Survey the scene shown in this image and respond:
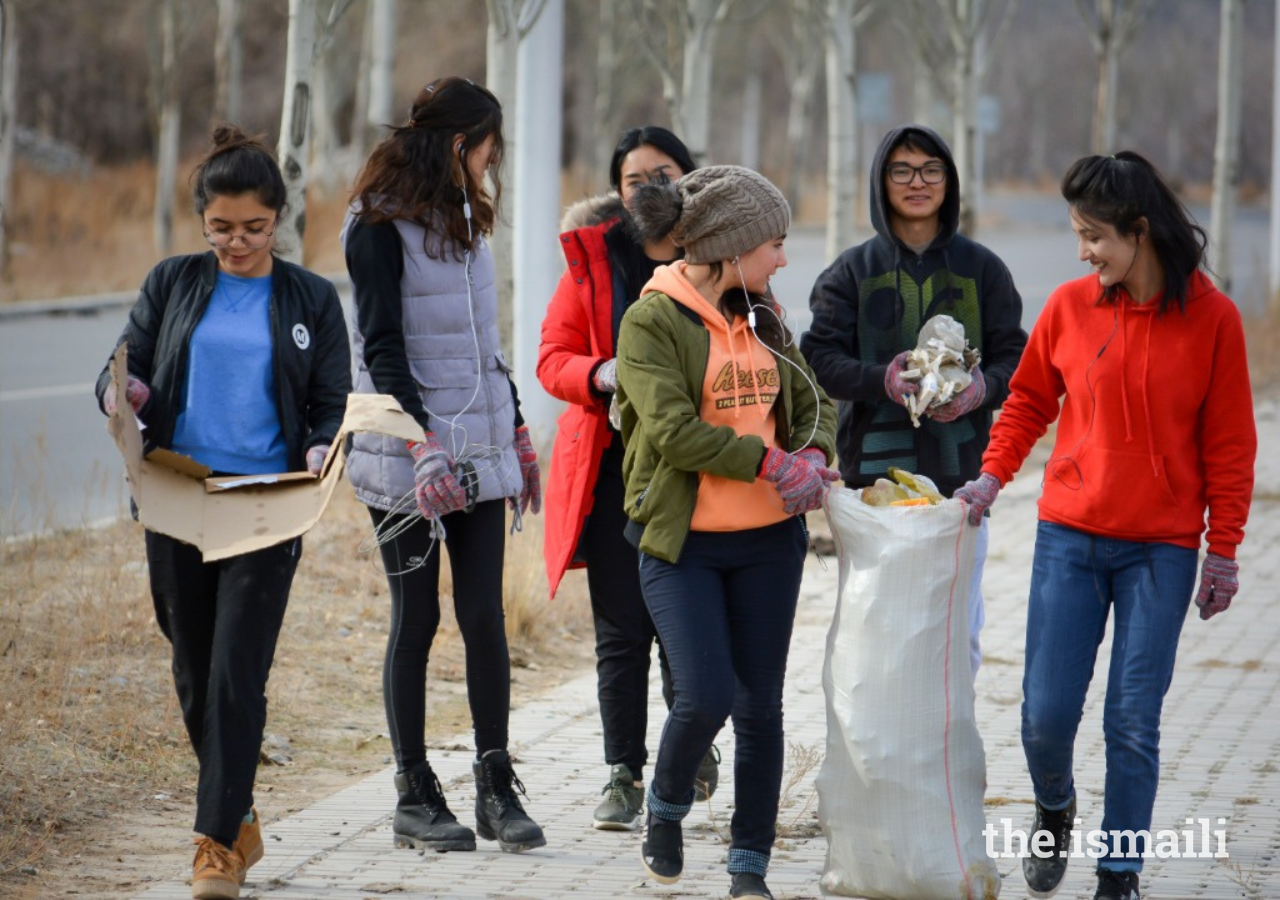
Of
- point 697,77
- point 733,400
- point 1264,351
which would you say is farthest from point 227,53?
point 733,400

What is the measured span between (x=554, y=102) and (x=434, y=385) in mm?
6173

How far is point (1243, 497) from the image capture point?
14.3ft

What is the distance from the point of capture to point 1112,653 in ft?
14.4

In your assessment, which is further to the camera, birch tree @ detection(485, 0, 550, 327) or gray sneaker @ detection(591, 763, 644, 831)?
birch tree @ detection(485, 0, 550, 327)

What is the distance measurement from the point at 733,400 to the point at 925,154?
1155mm

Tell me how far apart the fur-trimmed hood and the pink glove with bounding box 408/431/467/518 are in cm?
108

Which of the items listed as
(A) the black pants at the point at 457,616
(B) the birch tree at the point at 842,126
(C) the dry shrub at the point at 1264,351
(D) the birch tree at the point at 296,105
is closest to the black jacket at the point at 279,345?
(A) the black pants at the point at 457,616

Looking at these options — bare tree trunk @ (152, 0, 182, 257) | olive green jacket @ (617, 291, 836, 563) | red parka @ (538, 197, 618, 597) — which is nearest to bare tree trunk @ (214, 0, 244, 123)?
bare tree trunk @ (152, 0, 182, 257)

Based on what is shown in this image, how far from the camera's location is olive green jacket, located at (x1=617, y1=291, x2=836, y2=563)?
4.23m

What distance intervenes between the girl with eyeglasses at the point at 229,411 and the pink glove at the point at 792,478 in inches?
45.1

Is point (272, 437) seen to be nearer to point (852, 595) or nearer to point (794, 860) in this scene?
point (852, 595)

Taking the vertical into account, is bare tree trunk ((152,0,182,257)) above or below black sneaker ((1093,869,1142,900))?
above

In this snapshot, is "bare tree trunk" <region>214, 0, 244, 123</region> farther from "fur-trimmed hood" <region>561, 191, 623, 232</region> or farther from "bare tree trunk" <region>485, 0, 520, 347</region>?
"fur-trimmed hood" <region>561, 191, 623, 232</region>

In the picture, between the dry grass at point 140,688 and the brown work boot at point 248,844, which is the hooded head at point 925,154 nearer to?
the brown work boot at point 248,844
